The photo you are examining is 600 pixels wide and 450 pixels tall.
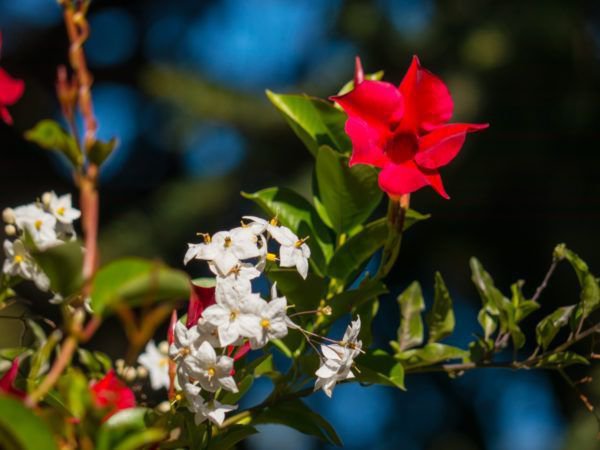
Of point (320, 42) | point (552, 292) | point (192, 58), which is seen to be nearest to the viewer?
point (552, 292)

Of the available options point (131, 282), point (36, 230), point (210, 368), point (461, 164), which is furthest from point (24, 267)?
point (461, 164)

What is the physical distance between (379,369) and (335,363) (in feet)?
0.18

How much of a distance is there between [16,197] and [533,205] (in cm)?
260

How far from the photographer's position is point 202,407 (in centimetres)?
50

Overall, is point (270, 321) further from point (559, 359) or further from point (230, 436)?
point (559, 359)

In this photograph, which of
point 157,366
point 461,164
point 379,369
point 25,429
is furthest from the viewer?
point 461,164

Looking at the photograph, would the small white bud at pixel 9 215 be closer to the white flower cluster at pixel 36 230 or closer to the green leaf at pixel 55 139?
the white flower cluster at pixel 36 230

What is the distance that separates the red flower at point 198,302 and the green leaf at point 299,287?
42 mm

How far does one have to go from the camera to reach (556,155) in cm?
437

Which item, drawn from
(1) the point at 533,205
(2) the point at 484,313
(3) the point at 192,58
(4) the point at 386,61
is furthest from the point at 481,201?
(2) the point at 484,313

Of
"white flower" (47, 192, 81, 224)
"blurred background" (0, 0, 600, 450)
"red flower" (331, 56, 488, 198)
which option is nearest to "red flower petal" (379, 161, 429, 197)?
"red flower" (331, 56, 488, 198)

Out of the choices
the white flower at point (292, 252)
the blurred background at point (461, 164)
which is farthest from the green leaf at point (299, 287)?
the blurred background at point (461, 164)

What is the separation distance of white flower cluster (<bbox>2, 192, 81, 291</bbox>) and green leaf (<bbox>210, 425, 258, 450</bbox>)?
0.14m

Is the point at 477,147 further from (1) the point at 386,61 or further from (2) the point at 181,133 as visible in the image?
(2) the point at 181,133
